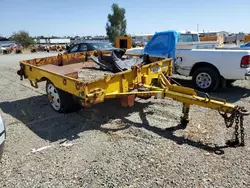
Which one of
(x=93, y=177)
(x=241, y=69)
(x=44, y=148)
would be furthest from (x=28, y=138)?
(x=241, y=69)

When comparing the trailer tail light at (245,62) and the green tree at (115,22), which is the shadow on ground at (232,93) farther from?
the green tree at (115,22)

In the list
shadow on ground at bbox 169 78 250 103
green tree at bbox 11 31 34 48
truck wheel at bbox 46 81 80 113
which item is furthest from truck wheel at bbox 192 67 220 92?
green tree at bbox 11 31 34 48

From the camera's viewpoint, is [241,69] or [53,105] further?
[241,69]

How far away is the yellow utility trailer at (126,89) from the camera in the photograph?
12.4 ft

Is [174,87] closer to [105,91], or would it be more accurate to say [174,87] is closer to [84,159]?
[105,91]

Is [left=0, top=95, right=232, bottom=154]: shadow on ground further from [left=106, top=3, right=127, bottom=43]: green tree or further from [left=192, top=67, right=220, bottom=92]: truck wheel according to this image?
[left=106, top=3, right=127, bottom=43]: green tree

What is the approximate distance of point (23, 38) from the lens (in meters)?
57.2

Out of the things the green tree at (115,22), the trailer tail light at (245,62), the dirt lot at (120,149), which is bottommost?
the dirt lot at (120,149)

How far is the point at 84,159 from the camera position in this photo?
353cm

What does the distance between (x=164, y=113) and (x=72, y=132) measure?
1990 millimetres

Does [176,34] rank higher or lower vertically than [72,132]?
higher

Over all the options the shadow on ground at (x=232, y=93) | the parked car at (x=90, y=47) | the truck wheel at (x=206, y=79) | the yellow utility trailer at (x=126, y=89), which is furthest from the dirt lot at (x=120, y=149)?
the parked car at (x=90, y=47)

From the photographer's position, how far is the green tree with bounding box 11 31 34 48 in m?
57.2

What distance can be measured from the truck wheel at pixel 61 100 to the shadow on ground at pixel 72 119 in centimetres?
13
